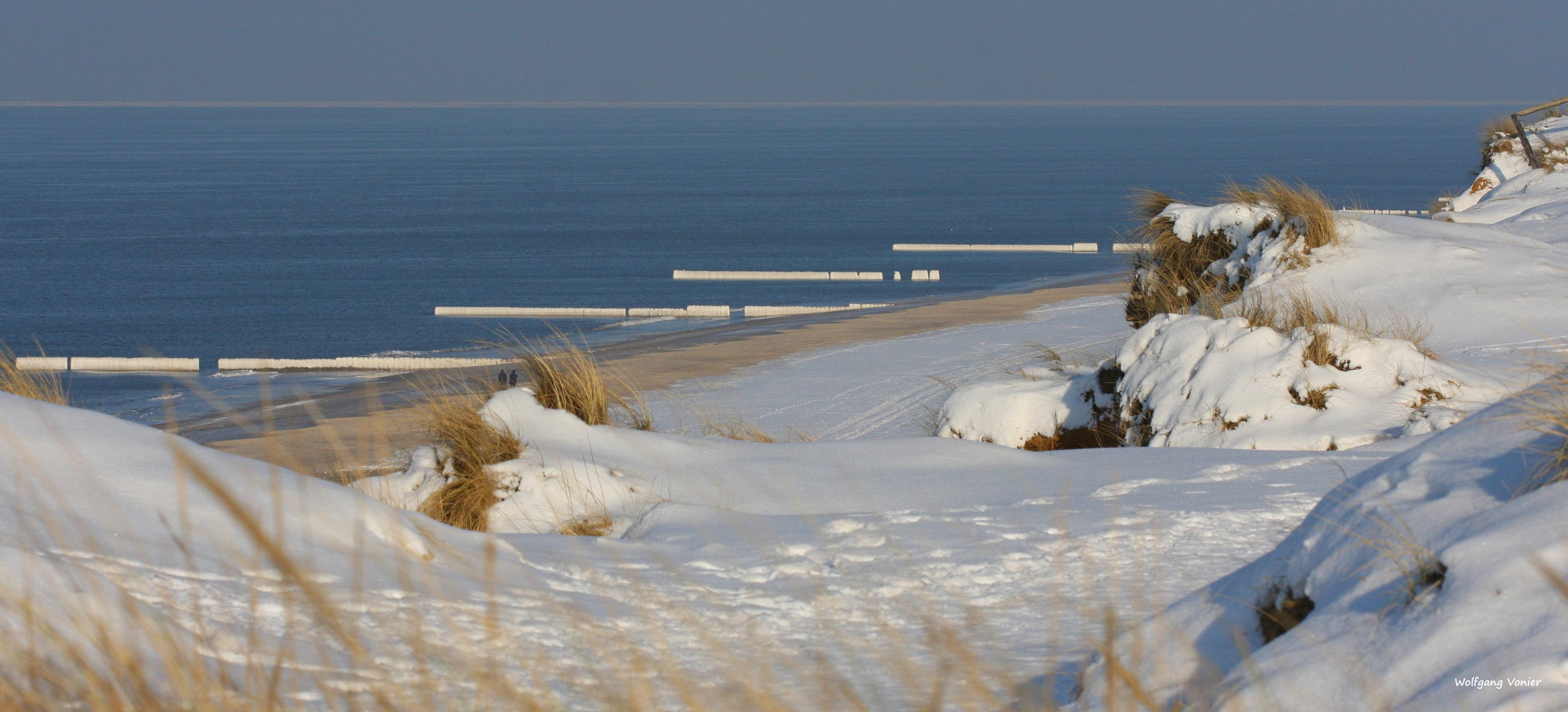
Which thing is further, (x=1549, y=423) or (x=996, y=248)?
(x=996, y=248)

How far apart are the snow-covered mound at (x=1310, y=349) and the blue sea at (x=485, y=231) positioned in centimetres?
537

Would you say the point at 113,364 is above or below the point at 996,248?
below

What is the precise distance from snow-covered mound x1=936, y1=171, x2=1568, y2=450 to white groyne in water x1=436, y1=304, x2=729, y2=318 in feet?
84.1

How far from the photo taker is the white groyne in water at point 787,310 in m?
37.3

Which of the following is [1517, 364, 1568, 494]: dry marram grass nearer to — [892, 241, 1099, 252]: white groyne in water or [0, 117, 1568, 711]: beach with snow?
[0, 117, 1568, 711]: beach with snow

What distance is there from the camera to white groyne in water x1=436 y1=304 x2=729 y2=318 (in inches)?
1499

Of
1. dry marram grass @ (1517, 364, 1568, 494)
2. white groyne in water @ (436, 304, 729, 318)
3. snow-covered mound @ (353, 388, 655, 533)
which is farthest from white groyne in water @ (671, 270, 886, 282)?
dry marram grass @ (1517, 364, 1568, 494)

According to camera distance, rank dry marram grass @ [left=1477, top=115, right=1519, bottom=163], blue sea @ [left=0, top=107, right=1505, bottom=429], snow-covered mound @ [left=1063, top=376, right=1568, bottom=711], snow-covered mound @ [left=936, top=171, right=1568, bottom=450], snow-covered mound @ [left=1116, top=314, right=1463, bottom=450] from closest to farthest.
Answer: snow-covered mound @ [left=1063, top=376, right=1568, bottom=711]
snow-covered mound @ [left=1116, top=314, right=1463, bottom=450]
snow-covered mound @ [left=936, top=171, right=1568, bottom=450]
dry marram grass @ [left=1477, top=115, right=1519, bottom=163]
blue sea @ [left=0, top=107, right=1505, bottom=429]

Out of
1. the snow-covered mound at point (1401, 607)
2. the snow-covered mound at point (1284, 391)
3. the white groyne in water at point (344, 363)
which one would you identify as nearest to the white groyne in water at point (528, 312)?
the white groyne in water at point (344, 363)

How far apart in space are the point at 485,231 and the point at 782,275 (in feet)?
80.1

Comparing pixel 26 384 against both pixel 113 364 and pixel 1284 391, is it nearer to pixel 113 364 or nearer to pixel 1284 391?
pixel 1284 391

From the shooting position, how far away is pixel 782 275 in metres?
50.5

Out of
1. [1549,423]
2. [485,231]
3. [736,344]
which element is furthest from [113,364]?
[485,231]

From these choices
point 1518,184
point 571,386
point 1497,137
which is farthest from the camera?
point 1497,137
